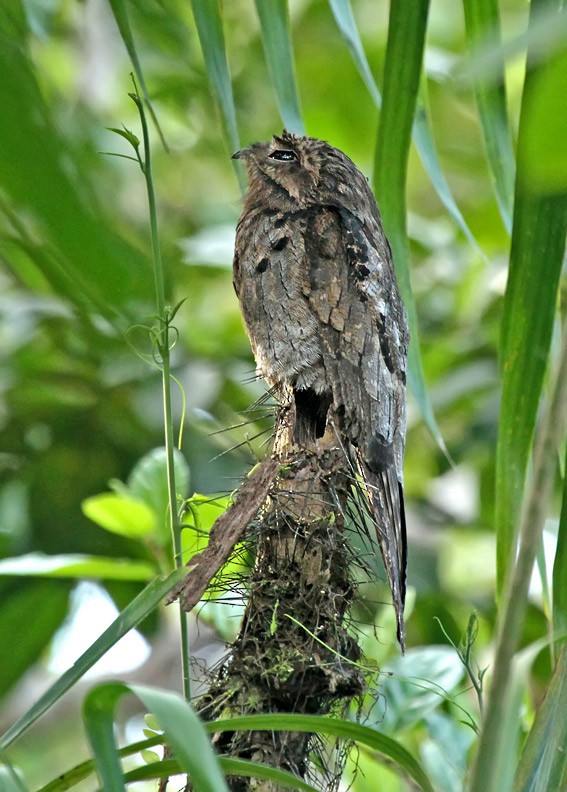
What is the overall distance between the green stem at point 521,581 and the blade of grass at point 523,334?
19.7 inches

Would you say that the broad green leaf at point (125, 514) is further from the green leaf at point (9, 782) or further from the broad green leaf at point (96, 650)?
the green leaf at point (9, 782)

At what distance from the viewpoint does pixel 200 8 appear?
Answer: 1.32m

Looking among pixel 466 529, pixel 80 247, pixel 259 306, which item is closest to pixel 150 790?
pixel 466 529

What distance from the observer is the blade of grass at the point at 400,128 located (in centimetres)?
134

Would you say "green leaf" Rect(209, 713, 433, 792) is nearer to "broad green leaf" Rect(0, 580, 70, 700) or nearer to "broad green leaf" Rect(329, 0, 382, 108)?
"broad green leaf" Rect(329, 0, 382, 108)

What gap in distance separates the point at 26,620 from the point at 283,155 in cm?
A: 172

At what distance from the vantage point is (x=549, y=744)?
1.03 metres

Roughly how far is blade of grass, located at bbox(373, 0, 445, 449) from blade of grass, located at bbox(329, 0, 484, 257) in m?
0.05

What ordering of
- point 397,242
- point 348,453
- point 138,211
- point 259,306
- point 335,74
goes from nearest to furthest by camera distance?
point 397,242
point 348,453
point 259,306
point 138,211
point 335,74

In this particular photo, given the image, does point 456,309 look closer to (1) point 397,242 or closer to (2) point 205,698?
(1) point 397,242

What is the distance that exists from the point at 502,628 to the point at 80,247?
1.48 ft

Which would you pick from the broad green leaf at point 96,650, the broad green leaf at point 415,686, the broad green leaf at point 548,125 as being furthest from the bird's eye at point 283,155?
the broad green leaf at point 548,125

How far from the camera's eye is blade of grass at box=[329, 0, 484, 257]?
1427 millimetres

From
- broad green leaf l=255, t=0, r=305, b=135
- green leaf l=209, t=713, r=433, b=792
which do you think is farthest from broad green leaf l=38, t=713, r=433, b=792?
broad green leaf l=255, t=0, r=305, b=135
